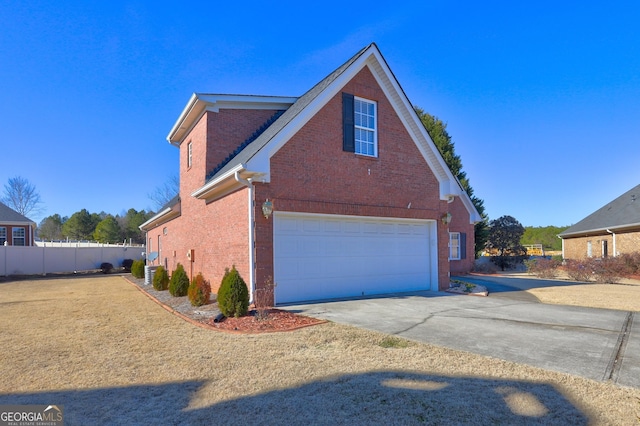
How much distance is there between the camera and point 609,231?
25625mm

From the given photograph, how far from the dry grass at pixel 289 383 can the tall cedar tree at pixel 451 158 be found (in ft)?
77.0

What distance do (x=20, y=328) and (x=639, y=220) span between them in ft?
94.1

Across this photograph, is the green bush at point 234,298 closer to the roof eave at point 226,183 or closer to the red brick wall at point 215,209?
the red brick wall at point 215,209

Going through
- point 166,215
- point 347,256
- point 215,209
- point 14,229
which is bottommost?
point 347,256

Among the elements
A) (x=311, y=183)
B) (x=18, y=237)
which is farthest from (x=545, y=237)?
(x=18, y=237)

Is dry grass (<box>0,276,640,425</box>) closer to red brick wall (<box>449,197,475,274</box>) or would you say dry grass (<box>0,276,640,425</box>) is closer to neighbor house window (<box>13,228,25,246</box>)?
red brick wall (<box>449,197,475,274</box>)

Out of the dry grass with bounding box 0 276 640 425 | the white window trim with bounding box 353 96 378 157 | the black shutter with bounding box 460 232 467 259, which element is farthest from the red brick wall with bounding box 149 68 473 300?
the black shutter with bounding box 460 232 467 259

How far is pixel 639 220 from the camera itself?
2277 centimetres

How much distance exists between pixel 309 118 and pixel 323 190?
206 centimetres

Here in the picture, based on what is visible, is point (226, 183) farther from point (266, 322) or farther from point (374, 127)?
point (374, 127)

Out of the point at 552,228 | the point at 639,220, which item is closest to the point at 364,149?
the point at 639,220

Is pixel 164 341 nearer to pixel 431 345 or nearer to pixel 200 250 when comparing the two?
pixel 431 345

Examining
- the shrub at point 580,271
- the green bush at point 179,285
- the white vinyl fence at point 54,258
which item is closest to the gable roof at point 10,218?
the white vinyl fence at point 54,258

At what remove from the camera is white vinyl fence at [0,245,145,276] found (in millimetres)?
27203
